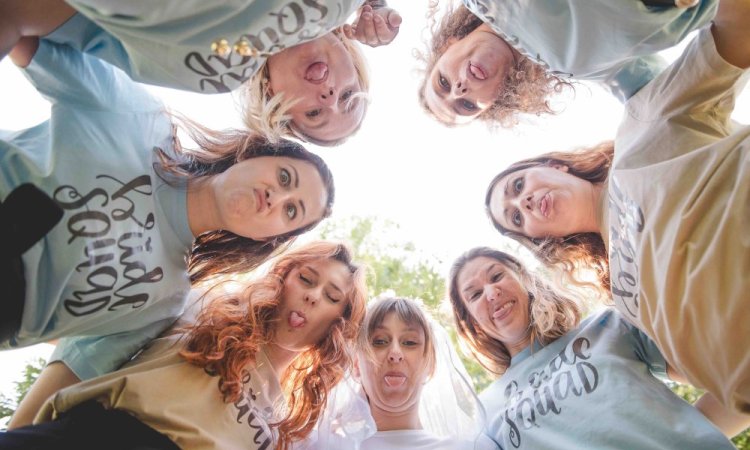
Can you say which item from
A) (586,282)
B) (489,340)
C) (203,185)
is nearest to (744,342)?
(586,282)

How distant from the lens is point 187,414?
6.21 feet

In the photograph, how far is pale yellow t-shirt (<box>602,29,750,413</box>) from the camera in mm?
1496

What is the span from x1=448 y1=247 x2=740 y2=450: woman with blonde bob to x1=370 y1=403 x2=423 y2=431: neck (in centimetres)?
34

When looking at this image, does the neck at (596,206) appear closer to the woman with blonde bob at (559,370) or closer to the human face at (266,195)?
the woman with blonde bob at (559,370)

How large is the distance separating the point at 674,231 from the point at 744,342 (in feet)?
1.15

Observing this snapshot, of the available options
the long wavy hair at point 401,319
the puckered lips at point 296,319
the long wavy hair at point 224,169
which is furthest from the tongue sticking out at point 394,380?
the long wavy hair at point 224,169

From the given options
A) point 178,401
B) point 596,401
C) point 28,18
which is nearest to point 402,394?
point 596,401

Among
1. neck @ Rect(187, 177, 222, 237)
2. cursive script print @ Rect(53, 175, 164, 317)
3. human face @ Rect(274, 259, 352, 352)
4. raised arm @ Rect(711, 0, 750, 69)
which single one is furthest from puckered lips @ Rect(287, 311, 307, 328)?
raised arm @ Rect(711, 0, 750, 69)

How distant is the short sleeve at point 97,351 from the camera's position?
6.63 ft

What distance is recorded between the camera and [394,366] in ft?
8.38

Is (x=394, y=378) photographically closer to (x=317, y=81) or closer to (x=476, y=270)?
(x=476, y=270)

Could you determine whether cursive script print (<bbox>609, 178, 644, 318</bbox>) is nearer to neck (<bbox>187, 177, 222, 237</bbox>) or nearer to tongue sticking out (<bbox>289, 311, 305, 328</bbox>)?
tongue sticking out (<bbox>289, 311, 305, 328</bbox>)

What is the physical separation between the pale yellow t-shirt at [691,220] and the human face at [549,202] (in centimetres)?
39

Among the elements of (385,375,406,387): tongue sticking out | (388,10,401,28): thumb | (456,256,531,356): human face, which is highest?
(388,10,401,28): thumb
